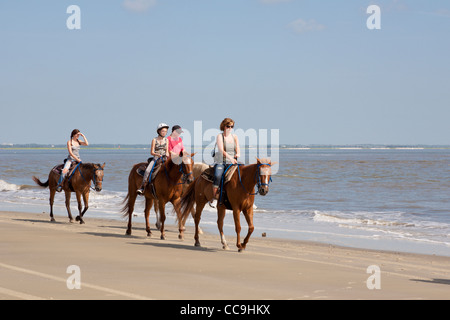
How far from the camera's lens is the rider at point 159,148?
14.4 meters

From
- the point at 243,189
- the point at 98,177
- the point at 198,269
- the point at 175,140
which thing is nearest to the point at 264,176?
the point at 243,189

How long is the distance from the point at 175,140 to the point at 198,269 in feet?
17.4

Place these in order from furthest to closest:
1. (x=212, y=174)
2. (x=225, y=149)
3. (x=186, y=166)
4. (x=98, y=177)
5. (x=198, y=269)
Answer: (x=98, y=177), (x=186, y=166), (x=212, y=174), (x=225, y=149), (x=198, y=269)

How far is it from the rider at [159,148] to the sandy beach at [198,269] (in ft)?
4.85

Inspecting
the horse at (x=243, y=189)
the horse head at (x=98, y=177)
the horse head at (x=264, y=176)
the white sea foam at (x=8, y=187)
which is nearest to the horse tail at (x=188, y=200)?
the horse at (x=243, y=189)

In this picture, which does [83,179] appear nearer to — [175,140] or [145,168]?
[145,168]

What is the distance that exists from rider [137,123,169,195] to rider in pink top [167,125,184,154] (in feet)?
0.34

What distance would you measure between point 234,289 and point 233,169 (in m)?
4.19

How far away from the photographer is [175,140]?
1451cm

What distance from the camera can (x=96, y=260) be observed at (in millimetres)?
10336

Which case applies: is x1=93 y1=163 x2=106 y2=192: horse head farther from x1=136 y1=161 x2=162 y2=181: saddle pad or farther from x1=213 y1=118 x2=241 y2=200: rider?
x1=213 y1=118 x2=241 y2=200: rider

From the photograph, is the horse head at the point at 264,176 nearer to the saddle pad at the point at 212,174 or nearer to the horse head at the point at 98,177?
the saddle pad at the point at 212,174
